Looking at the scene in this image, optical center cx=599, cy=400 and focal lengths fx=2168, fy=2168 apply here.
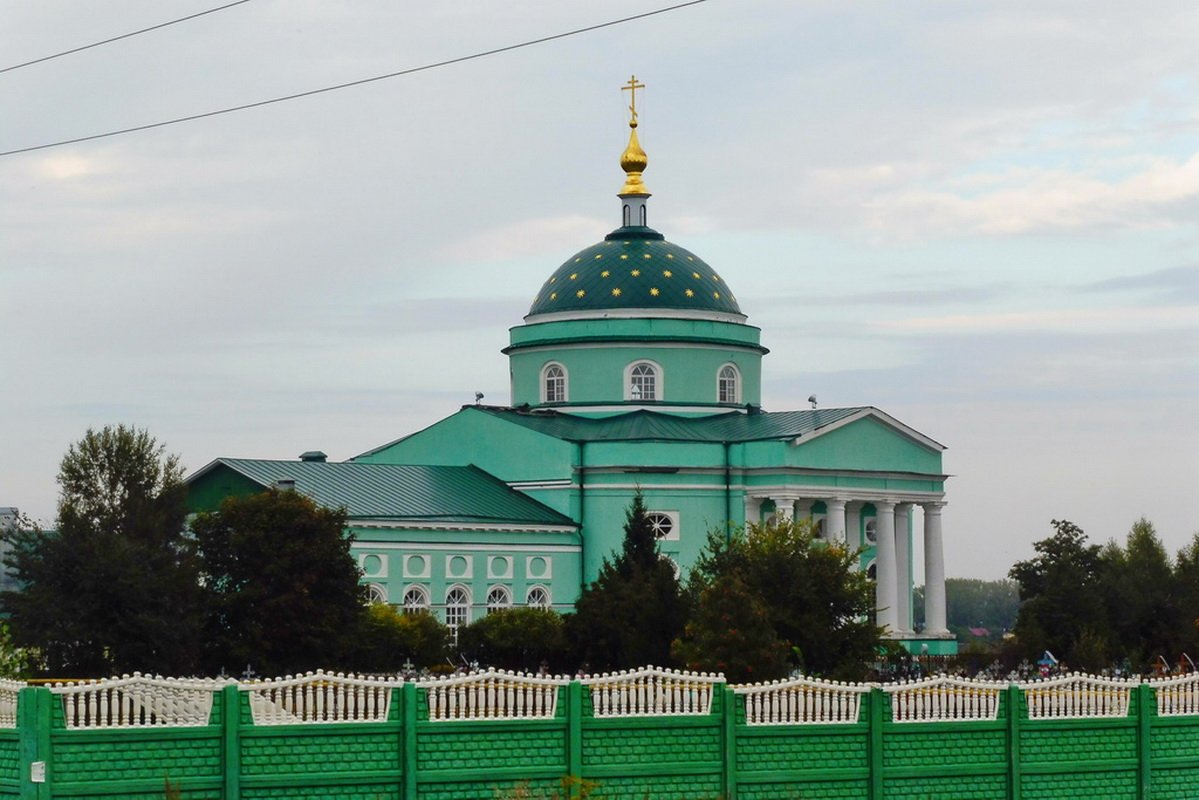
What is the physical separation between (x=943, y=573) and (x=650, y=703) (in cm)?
4247

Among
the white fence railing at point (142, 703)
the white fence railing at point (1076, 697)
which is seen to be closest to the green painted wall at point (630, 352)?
the white fence railing at point (1076, 697)

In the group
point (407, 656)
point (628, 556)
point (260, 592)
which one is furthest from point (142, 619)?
point (628, 556)

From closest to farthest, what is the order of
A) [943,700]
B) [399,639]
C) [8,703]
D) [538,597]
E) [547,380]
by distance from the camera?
[8,703]
[943,700]
[399,639]
[538,597]
[547,380]

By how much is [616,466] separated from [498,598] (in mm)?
5046

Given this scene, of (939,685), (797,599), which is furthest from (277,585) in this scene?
(939,685)

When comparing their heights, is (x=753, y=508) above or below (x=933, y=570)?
above

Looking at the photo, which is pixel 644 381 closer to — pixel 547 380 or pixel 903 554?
pixel 547 380

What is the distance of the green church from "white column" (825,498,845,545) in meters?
0.05

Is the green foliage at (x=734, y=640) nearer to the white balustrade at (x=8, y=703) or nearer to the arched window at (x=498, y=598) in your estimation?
the white balustrade at (x=8, y=703)

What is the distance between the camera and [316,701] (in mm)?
19188

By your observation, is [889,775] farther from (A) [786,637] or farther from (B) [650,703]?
(A) [786,637]

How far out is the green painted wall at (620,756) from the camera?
59.0 ft

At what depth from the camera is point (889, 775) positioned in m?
21.1

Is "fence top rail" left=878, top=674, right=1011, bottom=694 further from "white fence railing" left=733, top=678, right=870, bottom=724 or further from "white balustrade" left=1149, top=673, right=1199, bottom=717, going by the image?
"white balustrade" left=1149, top=673, right=1199, bottom=717
